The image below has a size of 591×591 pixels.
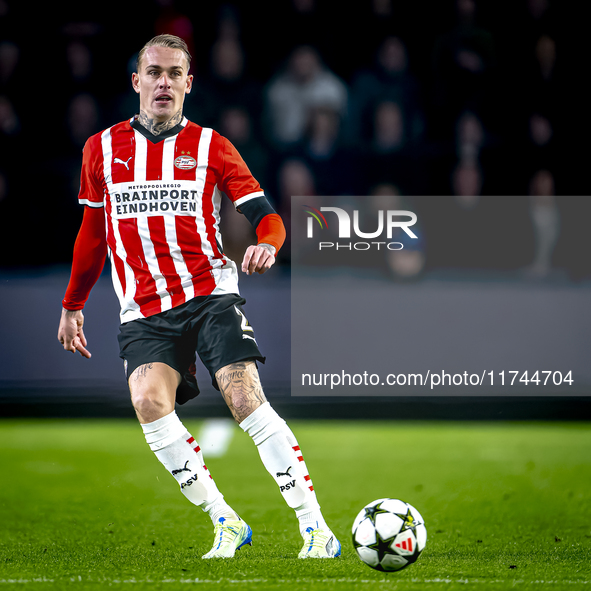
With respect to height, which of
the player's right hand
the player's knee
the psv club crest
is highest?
→ the psv club crest

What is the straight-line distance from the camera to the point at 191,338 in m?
3.47

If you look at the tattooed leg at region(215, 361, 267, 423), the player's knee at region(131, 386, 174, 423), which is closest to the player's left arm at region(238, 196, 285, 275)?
the tattooed leg at region(215, 361, 267, 423)

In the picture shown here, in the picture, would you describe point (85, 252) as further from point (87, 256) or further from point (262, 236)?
point (262, 236)

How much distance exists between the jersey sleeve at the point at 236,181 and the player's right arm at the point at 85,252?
0.55 metres

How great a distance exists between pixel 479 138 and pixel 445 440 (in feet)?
9.05

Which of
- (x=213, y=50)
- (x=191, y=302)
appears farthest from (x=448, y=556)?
(x=213, y=50)

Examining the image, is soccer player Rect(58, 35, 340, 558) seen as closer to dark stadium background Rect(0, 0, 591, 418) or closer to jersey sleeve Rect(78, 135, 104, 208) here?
jersey sleeve Rect(78, 135, 104, 208)

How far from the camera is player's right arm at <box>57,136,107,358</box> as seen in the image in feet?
12.0

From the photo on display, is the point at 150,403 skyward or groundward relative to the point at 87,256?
groundward

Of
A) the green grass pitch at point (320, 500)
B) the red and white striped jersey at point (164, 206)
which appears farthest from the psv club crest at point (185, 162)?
the green grass pitch at point (320, 500)

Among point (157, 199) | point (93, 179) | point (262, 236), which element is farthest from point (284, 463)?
point (93, 179)

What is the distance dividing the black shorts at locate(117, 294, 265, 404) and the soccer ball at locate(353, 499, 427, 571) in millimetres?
804

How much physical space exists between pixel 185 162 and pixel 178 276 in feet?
1.69

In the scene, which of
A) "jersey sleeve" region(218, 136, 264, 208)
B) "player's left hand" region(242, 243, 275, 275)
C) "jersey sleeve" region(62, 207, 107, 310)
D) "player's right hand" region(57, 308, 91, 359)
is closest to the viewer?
"player's left hand" region(242, 243, 275, 275)
